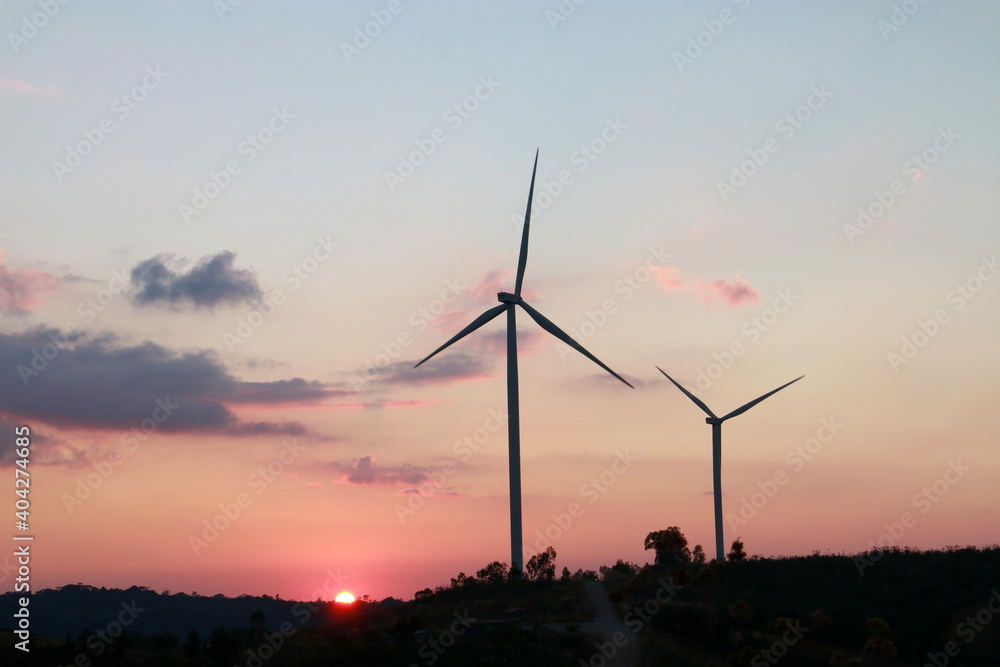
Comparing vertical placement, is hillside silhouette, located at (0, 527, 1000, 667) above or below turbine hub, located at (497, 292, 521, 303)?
below

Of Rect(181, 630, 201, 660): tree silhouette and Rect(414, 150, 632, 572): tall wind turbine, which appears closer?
Rect(181, 630, 201, 660): tree silhouette

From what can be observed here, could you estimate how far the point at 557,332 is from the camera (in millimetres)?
73188

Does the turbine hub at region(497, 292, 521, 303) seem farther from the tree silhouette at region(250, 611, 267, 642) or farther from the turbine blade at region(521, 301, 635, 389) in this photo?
the tree silhouette at region(250, 611, 267, 642)

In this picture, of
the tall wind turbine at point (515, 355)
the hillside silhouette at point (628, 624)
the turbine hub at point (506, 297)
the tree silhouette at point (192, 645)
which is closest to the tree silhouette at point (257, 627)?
the hillside silhouette at point (628, 624)

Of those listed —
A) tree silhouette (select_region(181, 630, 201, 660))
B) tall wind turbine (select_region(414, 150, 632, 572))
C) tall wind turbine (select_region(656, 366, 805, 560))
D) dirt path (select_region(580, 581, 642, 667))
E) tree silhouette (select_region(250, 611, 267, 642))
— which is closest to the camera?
dirt path (select_region(580, 581, 642, 667))

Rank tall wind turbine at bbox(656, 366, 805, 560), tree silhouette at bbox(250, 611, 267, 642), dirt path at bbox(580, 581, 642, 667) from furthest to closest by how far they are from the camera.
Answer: tall wind turbine at bbox(656, 366, 805, 560) < tree silhouette at bbox(250, 611, 267, 642) < dirt path at bbox(580, 581, 642, 667)

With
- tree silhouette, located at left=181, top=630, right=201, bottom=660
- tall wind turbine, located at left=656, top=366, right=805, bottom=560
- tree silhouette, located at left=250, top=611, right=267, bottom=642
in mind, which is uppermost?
tall wind turbine, located at left=656, top=366, right=805, bottom=560

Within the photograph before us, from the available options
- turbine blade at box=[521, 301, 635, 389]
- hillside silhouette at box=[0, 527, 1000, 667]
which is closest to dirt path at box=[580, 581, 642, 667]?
hillside silhouette at box=[0, 527, 1000, 667]

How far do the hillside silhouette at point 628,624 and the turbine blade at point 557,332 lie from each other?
1686 centimetres

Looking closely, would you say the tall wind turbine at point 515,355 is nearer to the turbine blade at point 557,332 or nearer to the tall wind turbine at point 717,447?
the turbine blade at point 557,332

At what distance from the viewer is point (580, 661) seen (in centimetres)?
4944

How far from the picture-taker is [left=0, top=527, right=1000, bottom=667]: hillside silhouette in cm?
5084

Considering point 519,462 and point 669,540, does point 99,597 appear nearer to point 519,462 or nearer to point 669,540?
point 519,462

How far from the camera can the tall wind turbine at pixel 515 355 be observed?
226 ft
